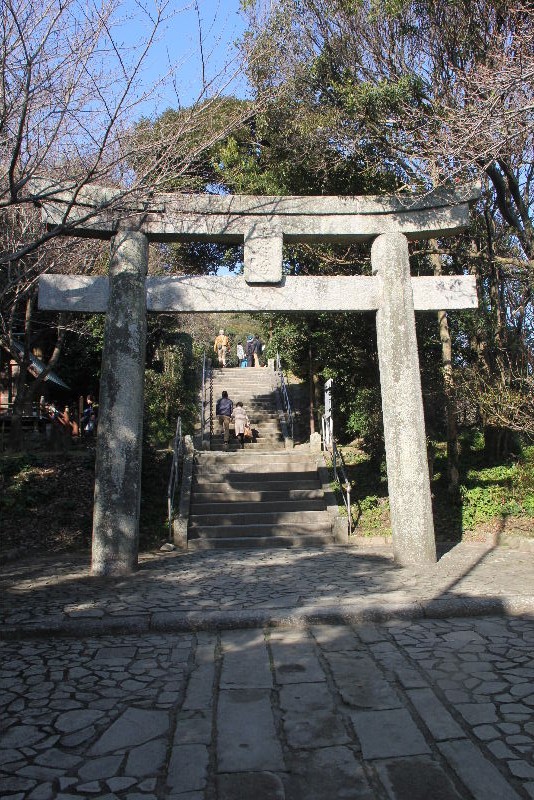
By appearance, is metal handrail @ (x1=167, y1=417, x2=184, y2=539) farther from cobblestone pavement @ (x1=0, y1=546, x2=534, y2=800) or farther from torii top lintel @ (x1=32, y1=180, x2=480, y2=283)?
torii top lintel @ (x1=32, y1=180, x2=480, y2=283)

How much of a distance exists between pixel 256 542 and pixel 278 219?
5.33 m

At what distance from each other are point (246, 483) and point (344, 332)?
3.92 m

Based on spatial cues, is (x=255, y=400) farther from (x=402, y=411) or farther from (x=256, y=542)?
(x=402, y=411)

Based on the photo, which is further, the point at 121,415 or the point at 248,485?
the point at 248,485

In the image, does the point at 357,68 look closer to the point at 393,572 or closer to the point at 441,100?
the point at 441,100

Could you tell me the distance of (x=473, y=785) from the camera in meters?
2.86

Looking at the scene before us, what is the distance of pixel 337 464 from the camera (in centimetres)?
1381

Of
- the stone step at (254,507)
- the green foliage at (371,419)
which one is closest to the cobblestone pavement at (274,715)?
the stone step at (254,507)

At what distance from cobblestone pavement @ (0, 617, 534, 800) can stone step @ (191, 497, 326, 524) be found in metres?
5.89

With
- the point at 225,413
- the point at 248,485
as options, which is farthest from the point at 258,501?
the point at 225,413

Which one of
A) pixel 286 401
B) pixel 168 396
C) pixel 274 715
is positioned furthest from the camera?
pixel 168 396

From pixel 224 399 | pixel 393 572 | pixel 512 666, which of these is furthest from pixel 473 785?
pixel 224 399

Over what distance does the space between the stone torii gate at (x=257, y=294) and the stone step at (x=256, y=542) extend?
98.7 inches

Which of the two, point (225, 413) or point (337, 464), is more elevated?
point (225, 413)
